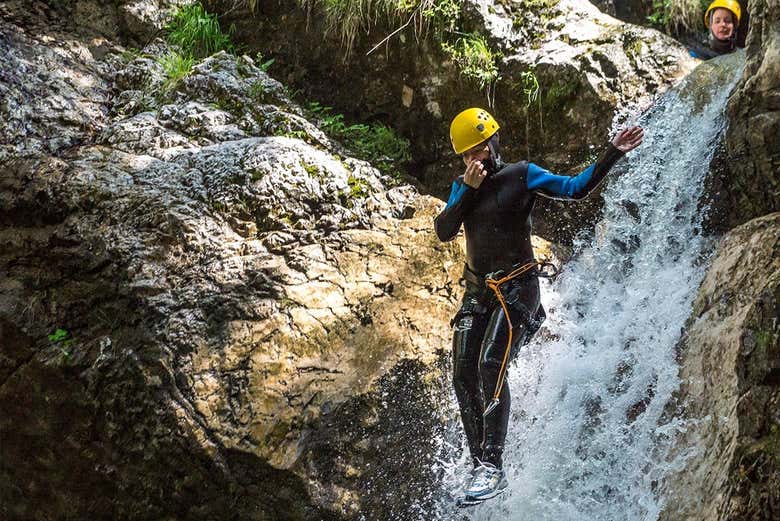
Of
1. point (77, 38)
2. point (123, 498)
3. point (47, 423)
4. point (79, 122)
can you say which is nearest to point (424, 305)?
Answer: point (123, 498)

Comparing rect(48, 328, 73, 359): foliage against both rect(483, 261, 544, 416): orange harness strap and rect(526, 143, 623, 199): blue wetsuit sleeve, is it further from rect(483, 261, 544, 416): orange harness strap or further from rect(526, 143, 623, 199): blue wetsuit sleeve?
rect(526, 143, 623, 199): blue wetsuit sleeve

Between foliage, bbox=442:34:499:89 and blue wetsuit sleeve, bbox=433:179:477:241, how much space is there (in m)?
2.71

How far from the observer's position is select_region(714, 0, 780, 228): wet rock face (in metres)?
4.93

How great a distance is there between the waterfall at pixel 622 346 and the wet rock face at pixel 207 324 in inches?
29.1

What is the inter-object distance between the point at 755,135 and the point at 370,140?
3417mm

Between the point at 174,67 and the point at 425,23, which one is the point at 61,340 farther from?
the point at 425,23

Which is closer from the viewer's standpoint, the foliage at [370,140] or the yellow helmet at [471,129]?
the yellow helmet at [471,129]

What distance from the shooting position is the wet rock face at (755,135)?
4.93 metres

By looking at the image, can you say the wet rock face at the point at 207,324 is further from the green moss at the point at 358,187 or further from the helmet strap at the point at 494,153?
the helmet strap at the point at 494,153

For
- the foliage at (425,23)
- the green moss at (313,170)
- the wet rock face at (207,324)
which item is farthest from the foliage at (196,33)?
the green moss at (313,170)

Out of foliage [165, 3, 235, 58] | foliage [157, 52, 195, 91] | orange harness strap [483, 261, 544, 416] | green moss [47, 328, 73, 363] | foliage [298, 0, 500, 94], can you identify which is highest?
foliage [165, 3, 235, 58]

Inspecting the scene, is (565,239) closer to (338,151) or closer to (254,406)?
(338,151)

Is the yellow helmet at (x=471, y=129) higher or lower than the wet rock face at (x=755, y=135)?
higher

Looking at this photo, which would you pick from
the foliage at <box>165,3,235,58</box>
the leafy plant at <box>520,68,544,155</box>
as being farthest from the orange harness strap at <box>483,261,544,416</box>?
the foliage at <box>165,3,235,58</box>
